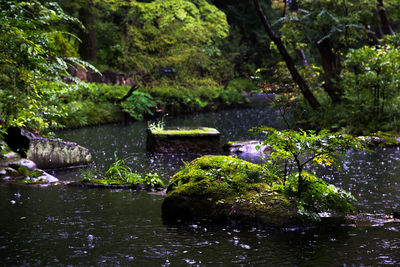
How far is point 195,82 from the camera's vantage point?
2436 cm

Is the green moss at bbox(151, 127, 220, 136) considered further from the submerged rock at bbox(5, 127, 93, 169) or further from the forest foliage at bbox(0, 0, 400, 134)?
the submerged rock at bbox(5, 127, 93, 169)

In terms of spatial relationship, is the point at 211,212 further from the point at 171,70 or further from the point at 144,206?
the point at 171,70

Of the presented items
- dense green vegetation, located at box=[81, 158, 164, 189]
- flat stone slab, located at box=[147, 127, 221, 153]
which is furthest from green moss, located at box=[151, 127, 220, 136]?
dense green vegetation, located at box=[81, 158, 164, 189]

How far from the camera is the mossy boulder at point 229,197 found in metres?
5.08

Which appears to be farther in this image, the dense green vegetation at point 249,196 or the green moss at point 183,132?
the green moss at point 183,132

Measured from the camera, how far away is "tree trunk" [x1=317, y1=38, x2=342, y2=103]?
54.3ft

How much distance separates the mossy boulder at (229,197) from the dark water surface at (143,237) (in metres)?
0.21

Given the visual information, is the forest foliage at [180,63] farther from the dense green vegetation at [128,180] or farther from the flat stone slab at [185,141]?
the flat stone slab at [185,141]

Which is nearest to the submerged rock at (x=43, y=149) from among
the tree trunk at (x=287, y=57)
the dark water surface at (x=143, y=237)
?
the dark water surface at (x=143, y=237)

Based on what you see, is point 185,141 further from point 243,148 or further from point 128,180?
point 128,180

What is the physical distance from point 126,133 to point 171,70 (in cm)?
868

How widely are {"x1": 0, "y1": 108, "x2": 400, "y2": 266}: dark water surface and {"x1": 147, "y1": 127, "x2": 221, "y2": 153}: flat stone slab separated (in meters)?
4.91

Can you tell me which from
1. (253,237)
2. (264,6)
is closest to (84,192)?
(253,237)

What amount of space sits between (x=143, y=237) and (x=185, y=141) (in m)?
7.40
